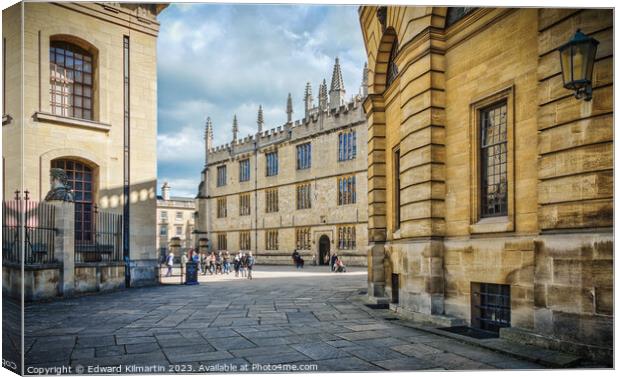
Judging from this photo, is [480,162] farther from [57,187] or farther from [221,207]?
[221,207]

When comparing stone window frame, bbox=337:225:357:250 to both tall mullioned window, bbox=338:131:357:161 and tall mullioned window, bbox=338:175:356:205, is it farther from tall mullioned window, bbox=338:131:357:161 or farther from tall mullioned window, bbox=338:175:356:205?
tall mullioned window, bbox=338:131:357:161

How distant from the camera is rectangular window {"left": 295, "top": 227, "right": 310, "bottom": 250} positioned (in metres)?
39.8

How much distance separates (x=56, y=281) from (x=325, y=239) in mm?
26976

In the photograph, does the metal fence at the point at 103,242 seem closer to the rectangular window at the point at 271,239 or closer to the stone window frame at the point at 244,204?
the rectangular window at the point at 271,239

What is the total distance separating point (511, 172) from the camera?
754 cm

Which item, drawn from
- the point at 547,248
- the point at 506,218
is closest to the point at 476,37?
the point at 506,218

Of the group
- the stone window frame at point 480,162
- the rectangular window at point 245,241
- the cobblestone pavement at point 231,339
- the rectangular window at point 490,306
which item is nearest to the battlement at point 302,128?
the rectangular window at point 245,241

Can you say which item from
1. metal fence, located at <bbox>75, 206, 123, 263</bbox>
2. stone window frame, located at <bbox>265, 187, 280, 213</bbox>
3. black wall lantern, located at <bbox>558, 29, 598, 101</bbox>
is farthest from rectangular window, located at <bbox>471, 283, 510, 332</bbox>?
stone window frame, located at <bbox>265, 187, 280, 213</bbox>

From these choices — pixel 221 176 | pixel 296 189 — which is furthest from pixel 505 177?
pixel 221 176

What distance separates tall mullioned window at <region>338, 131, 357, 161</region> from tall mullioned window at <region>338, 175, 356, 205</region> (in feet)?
4.79

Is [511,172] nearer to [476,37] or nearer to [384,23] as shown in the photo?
[476,37]

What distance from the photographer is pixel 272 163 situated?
43.8 metres

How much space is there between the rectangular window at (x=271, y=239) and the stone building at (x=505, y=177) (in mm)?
31753

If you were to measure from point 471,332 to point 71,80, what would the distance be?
11.6 meters
